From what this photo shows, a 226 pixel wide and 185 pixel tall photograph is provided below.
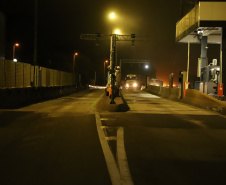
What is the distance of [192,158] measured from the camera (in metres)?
7.00

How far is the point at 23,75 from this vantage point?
87.5ft

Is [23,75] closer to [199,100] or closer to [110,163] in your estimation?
[199,100]

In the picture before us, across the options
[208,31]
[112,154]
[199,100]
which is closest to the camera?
[112,154]

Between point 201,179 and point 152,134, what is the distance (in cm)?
446

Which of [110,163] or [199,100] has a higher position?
[199,100]

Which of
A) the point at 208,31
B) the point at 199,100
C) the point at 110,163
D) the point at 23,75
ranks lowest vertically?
the point at 110,163

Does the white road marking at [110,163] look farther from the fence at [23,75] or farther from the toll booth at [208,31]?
the toll booth at [208,31]

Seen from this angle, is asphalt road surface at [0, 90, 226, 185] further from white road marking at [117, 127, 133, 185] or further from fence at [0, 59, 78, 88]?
fence at [0, 59, 78, 88]

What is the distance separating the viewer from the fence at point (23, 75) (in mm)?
22812

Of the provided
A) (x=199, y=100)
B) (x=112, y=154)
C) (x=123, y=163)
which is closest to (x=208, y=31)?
(x=199, y=100)

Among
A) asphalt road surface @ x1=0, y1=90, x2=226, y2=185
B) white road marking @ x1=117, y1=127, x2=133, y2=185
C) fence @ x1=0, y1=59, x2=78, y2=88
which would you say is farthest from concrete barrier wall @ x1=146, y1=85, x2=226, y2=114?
fence @ x1=0, y1=59, x2=78, y2=88

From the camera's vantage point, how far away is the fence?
74.8 feet

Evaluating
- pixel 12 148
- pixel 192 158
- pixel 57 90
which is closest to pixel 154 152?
pixel 192 158

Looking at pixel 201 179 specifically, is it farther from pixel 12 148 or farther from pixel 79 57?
pixel 79 57
